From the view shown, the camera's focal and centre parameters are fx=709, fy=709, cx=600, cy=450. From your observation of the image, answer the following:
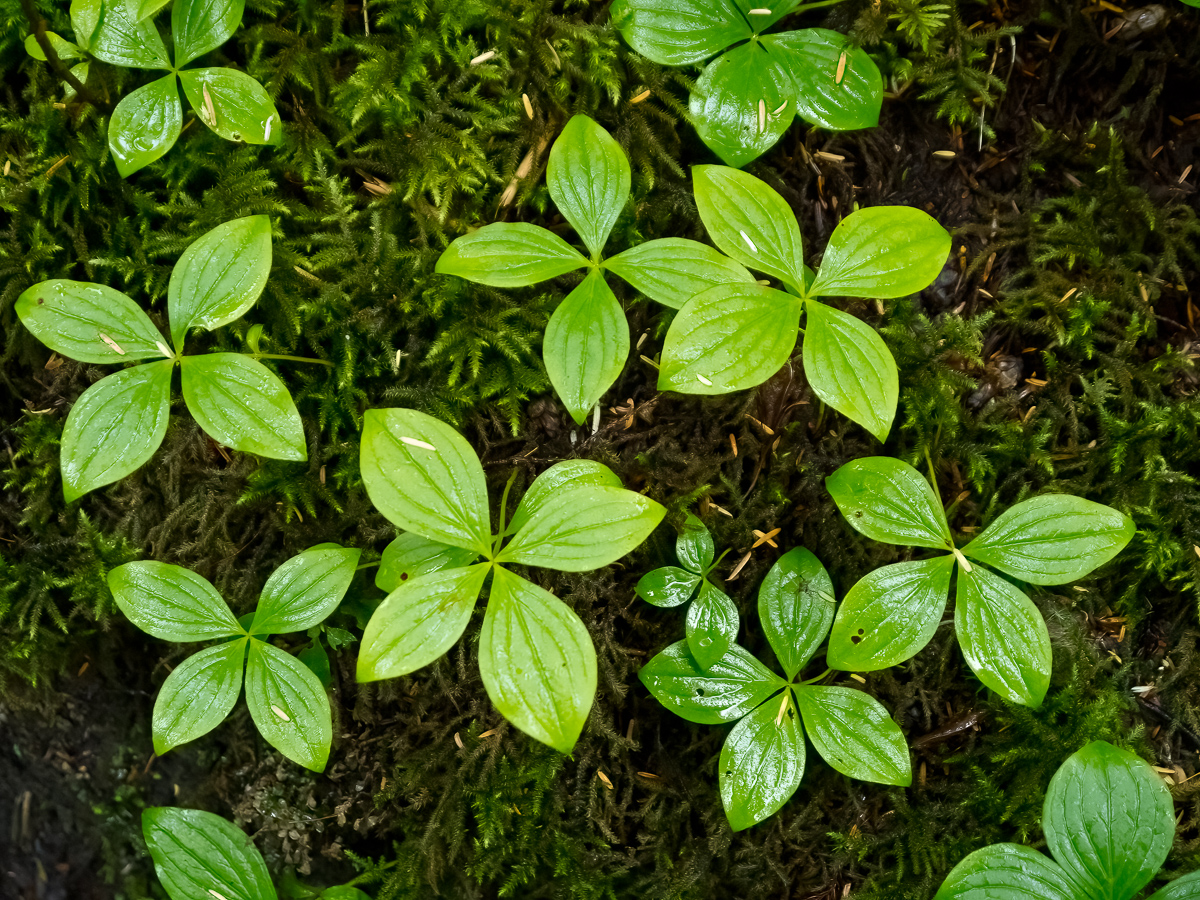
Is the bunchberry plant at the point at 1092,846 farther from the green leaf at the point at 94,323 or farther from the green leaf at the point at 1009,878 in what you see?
the green leaf at the point at 94,323

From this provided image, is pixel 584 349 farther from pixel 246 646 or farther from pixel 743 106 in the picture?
pixel 246 646

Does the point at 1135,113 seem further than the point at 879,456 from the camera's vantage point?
Yes

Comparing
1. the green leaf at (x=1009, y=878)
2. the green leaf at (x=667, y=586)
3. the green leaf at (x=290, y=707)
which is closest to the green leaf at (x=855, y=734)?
the green leaf at (x=1009, y=878)

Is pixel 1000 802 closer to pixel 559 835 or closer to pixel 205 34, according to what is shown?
pixel 559 835

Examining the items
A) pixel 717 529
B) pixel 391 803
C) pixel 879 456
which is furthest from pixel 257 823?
pixel 879 456

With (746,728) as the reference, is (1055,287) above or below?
above

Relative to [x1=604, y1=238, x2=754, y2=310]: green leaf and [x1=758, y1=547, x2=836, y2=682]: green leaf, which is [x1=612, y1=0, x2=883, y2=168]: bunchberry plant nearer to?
[x1=604, y1=238, x2=754, y2=310]: green leaf

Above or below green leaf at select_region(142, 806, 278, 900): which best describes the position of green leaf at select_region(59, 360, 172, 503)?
above

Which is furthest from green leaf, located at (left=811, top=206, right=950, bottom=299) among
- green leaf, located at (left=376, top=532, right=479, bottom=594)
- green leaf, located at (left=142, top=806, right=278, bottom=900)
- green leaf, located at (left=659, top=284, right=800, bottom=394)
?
green leaf, located at (left=142, top=806, right=278, bottom=900)
